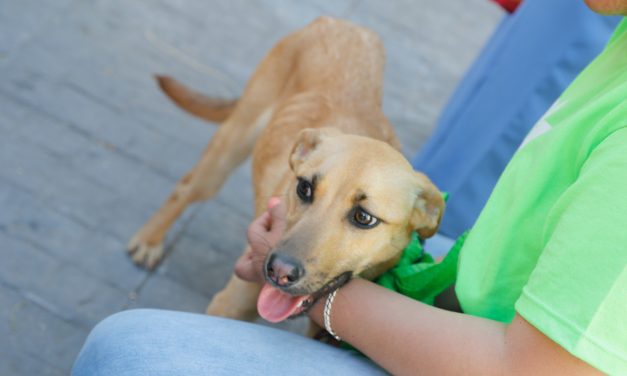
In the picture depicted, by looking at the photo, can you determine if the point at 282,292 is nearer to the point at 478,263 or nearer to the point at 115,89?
the point at 478,263

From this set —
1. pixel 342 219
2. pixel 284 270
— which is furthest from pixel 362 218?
pixel 284 270

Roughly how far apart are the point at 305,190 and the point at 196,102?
1.51 m

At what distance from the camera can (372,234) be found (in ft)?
7.30

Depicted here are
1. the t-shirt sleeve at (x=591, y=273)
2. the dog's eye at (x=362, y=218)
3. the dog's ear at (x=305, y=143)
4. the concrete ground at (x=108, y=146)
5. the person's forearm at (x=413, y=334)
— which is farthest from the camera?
the concrete ground at (x=108, y=146)

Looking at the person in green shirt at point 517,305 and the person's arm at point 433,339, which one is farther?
the person's arm at point 433,339

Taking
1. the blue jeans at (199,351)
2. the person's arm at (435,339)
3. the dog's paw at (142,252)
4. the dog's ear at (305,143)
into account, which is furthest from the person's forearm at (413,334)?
the dog's paw at (142,252)

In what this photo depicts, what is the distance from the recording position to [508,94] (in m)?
3.41

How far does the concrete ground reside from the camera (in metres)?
3.18

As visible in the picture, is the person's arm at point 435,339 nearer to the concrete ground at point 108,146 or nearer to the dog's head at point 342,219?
the dog's head at point 342,219


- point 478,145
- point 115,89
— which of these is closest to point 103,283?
point 115,89

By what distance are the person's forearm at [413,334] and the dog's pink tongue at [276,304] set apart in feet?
0.56

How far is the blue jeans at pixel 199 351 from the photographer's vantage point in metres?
1.75

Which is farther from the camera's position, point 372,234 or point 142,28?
point 142,28

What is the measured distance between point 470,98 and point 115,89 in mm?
2048
